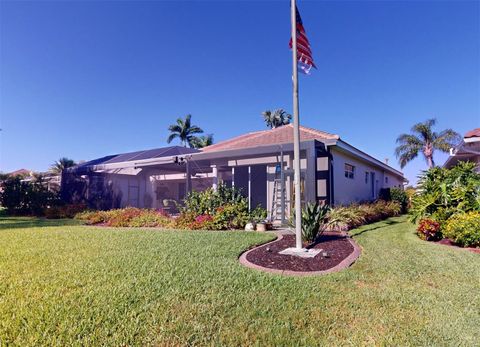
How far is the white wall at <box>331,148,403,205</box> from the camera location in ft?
48.5

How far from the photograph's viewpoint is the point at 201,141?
41.2m

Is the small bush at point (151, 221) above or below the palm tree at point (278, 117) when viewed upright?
below

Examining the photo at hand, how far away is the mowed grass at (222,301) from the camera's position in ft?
9.53

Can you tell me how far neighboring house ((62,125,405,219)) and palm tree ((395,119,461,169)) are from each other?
373 inches

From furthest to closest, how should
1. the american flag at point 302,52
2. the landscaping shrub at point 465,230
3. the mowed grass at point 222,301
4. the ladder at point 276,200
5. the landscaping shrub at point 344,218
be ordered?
the ladder at point 276,200
the landscaping shrub at point 344,218
the landscaping shrub at point 465,230
the american flag at point 302,52
the mowed grass at point 222,301

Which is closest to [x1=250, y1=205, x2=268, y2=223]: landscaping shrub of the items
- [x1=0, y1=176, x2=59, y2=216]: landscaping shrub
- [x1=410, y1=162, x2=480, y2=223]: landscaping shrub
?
[x1=410, y1=162, x2=480, y2=223]: landscaping shrub

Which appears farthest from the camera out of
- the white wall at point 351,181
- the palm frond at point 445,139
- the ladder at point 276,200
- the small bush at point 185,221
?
the palm frond at point 445,139

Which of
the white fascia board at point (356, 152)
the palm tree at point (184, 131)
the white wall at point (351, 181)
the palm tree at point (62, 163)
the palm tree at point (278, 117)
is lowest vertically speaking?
the white wall at point (351, 181)

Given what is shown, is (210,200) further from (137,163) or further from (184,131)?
(184,131)

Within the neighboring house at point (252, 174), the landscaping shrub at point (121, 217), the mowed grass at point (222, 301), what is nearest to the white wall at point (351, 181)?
the neighboring house at point (252, 174)

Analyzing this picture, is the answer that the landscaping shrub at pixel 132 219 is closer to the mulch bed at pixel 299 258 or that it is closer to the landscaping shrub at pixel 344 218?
the mulch bed at pixel 299 258

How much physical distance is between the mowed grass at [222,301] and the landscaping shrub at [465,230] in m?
1.66

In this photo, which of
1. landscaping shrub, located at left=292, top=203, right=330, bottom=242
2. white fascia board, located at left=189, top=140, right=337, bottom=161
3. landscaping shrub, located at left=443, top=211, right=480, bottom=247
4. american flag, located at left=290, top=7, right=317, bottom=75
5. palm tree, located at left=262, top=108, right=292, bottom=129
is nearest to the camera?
american flag, located at left=290, top=7, right=317, bottom=75

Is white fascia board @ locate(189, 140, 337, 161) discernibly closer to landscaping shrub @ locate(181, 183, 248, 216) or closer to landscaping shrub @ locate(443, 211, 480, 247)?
landscaping shrub @ locate(181, 183, 248, 216)
